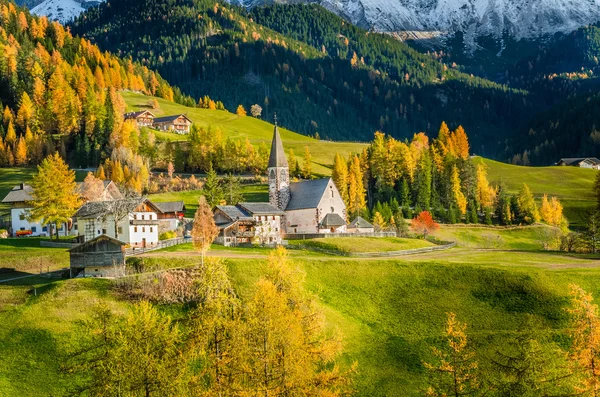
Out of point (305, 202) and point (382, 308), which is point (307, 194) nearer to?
point (305, 202)

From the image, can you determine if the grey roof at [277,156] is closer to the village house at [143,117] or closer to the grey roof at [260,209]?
the grey roof at [260,209]

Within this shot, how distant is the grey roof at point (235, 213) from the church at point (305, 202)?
10.5 meters

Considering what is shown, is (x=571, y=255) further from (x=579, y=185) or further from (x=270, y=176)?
(x=579, y=185)

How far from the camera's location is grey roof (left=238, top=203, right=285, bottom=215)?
95000 mm

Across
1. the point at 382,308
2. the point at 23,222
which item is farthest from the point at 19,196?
the point at 382,308

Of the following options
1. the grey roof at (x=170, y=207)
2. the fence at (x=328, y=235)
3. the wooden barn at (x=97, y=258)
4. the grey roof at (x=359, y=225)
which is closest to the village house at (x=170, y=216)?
the grey roof at (x=170, y=207)

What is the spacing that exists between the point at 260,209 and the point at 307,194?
9.94m

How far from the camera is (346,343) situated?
168 feet

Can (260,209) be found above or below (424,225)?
above

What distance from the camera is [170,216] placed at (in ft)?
342

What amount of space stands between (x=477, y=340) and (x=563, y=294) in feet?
40.9

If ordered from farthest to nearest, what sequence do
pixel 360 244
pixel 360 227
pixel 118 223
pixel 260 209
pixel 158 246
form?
pixel 360 227 < pixel 260 209 < pixel 118 223 < pixel 360 244 < pixel 158 246

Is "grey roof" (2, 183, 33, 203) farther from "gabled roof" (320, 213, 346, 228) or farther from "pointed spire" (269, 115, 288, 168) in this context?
"gabled roof" (320, 213, 346, 228)

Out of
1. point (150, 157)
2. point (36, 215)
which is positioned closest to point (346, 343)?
point (36, 215)
